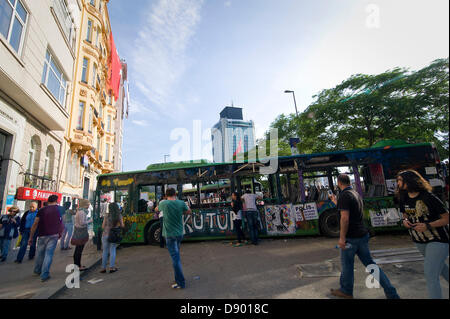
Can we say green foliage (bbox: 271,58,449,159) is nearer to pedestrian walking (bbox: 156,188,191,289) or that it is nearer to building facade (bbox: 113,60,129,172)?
pedestrian walking (bbox: 156,188,191,289)

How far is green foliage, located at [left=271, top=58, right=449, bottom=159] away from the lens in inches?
452

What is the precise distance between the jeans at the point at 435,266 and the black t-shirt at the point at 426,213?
73 millimetres

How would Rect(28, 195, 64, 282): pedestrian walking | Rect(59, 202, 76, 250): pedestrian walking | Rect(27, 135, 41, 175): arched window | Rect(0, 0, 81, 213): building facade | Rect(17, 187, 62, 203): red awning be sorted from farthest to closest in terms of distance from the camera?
Rect(27, 135, 41, 175): arched window
Rect(17, 187, 62, 203): red awning
Rect(59, 202, 76, 250): pedestrian walking
Rect(0, 0, 81, 213): building facade
Rect(28, 195, 64, 282): pedestrian walking

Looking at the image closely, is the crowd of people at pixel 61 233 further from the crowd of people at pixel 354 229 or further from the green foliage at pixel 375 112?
the green foliage at pixel 375 112

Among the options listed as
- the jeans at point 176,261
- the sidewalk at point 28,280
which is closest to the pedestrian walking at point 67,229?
the sidewalk at point 28,280

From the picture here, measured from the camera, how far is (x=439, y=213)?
249 centimetres

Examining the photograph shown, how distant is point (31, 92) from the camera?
31.4 feet

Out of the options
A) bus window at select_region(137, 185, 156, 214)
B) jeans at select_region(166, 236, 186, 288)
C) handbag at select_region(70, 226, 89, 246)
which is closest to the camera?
jeans at select_region(166, 236, 186, 288)

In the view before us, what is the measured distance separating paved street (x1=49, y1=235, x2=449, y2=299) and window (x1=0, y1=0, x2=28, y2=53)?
30.4ft

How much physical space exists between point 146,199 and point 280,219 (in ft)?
17.6

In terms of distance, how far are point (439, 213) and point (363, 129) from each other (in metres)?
13.7

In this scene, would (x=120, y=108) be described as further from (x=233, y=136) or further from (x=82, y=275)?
(x=82, y=275)

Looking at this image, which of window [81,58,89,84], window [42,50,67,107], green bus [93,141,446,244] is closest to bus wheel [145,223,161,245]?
green bus [93,141,446,244]

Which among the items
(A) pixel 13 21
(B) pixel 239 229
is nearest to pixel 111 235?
(B) pixel 239 229
